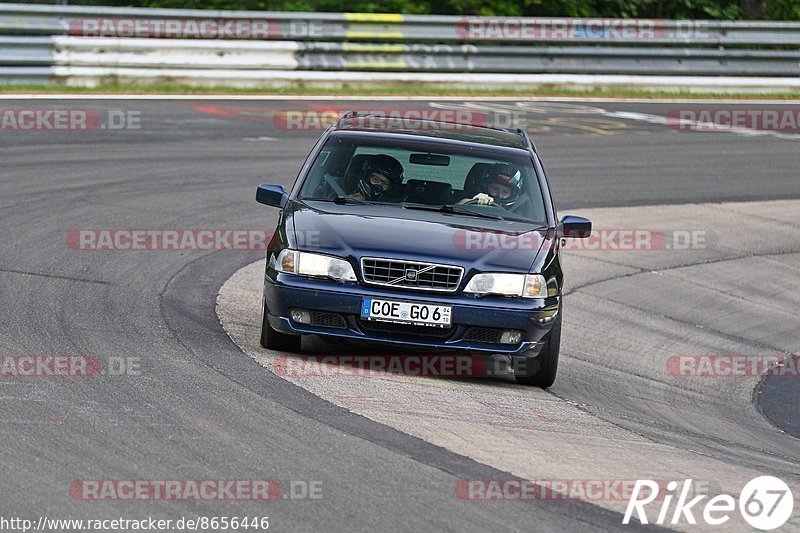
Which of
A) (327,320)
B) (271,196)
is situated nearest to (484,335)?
(327,320)

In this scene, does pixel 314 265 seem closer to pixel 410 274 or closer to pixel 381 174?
pixel 410 274

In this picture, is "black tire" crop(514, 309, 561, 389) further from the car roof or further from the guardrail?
the guardrail

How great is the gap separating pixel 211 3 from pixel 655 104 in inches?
369

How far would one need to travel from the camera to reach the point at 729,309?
13109 millimetres

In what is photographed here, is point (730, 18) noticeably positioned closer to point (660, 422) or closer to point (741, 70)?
point (741, 70)

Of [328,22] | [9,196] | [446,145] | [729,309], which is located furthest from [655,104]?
[446,145]

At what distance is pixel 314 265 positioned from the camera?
27.3 ft

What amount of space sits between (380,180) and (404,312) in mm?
1544

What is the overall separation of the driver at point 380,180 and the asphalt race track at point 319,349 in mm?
1360

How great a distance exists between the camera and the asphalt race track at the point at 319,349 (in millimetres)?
6033

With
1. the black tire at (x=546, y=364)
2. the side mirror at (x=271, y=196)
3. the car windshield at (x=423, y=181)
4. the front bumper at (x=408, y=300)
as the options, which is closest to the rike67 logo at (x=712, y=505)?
the front bumper at (x=408, y=300)

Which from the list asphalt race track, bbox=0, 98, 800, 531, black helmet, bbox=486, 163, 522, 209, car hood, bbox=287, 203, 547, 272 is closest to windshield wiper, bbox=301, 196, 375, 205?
car hood, bbox=287, 203, 547, 272

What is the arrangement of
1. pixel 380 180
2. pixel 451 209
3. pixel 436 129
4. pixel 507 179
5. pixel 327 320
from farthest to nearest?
1. pixel 436 129
2. pixel 507 179
3. pixel 380 180
4. pixel 451 209
5. pixel 327 320

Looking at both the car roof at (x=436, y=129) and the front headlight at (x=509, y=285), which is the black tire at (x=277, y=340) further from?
the car roof at (x=436, y=129)
